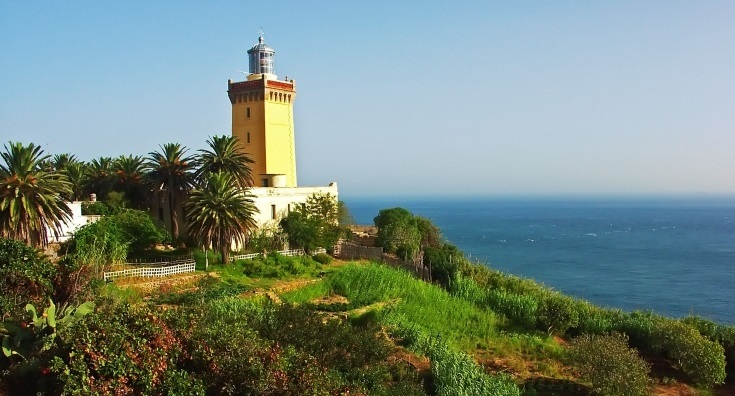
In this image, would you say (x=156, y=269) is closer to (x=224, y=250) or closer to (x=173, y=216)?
(x=224, y=250)

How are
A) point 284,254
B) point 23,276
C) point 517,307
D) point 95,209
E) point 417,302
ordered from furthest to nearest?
point 284,254 → point 95,209 → point 517,307 → point 417,302 → point 23,276

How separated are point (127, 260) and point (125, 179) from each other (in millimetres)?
8208

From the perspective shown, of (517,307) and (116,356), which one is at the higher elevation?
(116,356)

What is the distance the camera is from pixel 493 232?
11462 cm

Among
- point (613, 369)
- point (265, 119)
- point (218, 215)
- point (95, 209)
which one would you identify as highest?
point (265, 119)

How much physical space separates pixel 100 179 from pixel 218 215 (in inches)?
451

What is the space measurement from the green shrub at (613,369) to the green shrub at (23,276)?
14.6m

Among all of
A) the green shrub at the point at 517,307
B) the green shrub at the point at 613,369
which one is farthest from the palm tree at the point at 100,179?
the green shrub at the point at 613,369

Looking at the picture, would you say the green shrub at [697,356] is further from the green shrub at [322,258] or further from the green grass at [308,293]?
the green shrub at [322,258]

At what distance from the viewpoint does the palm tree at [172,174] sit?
103ft

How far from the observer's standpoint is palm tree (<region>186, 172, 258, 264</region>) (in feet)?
86.0

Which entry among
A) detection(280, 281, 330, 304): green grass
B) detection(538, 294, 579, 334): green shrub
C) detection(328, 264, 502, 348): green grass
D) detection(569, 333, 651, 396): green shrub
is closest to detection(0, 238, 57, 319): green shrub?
detection(280, 281, 330, 304): green grass

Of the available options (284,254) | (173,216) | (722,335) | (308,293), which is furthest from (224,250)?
(722,335)

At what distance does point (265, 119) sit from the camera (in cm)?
3731
